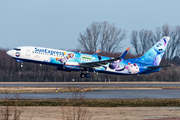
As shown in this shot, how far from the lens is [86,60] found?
161 ft

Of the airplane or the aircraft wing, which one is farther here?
the aircraft wing

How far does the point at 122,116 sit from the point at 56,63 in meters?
31.1

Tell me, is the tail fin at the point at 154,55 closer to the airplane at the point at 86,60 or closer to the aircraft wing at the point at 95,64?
the airplane at the point at 86,60

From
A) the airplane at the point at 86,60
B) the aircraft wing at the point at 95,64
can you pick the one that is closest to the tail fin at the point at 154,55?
the airplane at the point at 86,60

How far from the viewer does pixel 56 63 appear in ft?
153

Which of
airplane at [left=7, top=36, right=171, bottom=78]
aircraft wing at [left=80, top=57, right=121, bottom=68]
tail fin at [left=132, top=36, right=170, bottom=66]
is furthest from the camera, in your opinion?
tail fin at [left=132, top=36, right=170, bottom=66]

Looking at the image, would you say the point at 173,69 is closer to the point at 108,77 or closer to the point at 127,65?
the point at 108,77

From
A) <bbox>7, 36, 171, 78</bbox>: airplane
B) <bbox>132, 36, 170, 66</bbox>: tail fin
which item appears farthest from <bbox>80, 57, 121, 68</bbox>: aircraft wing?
<bbox>132, 36, 170, 66</bbox>: tail fin

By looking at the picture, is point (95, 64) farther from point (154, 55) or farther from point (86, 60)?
point (154, 55)

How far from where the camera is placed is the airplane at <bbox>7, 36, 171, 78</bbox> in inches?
1791

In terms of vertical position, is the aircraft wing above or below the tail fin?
below

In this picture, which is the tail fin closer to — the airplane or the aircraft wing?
the airplane

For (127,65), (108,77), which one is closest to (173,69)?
(108,77)

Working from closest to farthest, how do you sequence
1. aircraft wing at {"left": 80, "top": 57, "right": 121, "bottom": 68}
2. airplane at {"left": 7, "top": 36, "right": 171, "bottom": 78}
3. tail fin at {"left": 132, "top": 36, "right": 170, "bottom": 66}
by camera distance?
airplane at {"left": 7, "top": 36, "right": 171, "bottom": 78}, aircraft wing at {"left": 80, "top": 57, "right": 121, "bottom": 68}, tail fin at {"left": 132, "top": 36, "right": 170, "bottom": 66}
